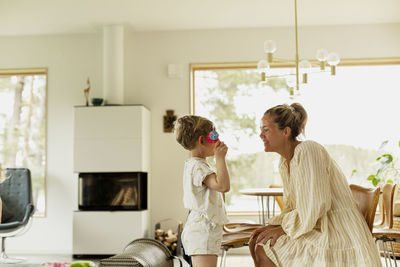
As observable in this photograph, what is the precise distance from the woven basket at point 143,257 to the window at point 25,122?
314cm

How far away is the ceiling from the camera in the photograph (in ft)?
17.1

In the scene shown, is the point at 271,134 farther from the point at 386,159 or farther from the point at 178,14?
the point at 386,159

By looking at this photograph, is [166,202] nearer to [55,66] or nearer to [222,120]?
[222,120]

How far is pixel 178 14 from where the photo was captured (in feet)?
18.2

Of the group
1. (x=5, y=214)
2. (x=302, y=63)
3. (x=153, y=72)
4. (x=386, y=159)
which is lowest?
(x=5, y=214)

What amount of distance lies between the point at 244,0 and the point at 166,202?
101 inches

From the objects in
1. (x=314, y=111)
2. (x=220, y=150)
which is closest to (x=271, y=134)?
(x=220, y=150)

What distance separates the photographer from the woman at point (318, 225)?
→ 1937mm

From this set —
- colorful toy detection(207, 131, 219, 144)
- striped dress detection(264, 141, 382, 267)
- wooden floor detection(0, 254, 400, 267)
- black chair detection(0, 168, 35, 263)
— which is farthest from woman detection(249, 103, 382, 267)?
black chair detection(0, 168, 35, 263)

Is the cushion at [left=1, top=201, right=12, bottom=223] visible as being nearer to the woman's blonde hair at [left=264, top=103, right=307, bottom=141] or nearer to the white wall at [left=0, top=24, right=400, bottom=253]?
the white wall at [left=0, top=24, right=400, bottom=253]

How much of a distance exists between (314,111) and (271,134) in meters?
4.06

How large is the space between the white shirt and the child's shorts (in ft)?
0.14

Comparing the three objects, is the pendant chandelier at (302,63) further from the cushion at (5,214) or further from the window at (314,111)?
the cushion at (5,214)

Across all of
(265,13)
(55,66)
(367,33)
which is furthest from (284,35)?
(55,66)
